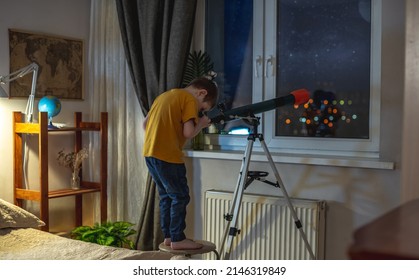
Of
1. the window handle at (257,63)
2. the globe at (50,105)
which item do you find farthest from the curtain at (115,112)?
the window handle at (257,63)

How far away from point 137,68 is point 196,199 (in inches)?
23.1

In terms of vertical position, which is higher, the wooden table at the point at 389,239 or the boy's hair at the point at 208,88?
the boy's hair at the point at 208,88

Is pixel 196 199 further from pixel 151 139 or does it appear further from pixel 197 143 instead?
pixel 151 139

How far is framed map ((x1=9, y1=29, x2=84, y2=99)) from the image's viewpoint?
1.94 metres

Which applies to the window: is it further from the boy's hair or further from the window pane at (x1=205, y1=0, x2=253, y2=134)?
the boy's hair

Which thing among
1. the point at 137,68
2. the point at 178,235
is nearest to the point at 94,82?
the point at 137,68

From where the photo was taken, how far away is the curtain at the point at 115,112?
2189 millimetres

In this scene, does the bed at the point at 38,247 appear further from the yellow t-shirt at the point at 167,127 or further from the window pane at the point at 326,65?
the window pane at the point at 326,65

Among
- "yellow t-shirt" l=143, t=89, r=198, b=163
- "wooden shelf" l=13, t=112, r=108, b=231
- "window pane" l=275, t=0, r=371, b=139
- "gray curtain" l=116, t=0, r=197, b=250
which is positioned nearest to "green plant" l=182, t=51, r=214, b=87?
"gray curtain" l=116, t=0, r=197, b=250

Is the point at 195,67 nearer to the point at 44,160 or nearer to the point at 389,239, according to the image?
the point at 44,160

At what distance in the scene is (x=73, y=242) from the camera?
1.42 m

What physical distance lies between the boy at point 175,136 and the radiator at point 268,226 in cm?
33

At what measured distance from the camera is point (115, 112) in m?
2.28
